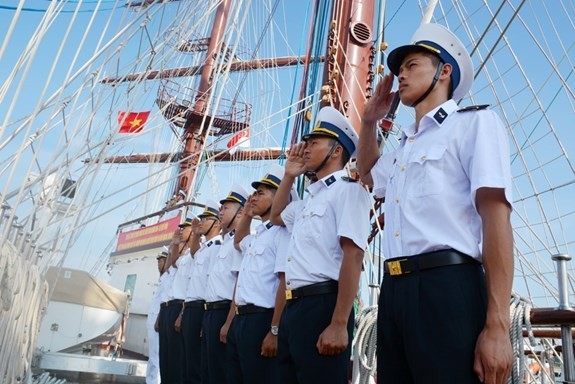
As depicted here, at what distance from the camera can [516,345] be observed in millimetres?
1447

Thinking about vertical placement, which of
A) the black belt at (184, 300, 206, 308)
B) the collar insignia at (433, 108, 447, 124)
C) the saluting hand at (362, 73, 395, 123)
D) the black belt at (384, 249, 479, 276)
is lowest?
the black belt at (384, 249, 479, 276)

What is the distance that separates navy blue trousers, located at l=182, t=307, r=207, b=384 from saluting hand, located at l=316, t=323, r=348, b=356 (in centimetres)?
200

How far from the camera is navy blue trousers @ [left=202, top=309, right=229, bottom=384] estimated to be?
10.1 ft

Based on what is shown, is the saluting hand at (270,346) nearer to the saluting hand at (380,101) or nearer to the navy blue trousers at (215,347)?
the navy blue trousers at (215,347)

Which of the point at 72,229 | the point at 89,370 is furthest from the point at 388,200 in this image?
the point at 89,370

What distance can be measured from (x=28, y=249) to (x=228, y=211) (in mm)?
1410

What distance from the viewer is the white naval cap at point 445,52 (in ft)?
5.13

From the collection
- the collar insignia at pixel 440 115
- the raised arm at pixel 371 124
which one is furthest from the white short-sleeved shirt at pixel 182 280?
the collar insignia at pixel 440 115

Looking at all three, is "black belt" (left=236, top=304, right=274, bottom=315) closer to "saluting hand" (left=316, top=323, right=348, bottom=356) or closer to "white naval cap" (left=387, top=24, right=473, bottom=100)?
"saluting hand" (left=316, top=323, right=348, bottom=356)

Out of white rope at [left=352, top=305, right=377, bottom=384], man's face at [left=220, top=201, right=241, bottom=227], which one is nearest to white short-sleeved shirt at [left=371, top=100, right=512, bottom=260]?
white rope at [left=352, top=305, right=377, bottom=384]

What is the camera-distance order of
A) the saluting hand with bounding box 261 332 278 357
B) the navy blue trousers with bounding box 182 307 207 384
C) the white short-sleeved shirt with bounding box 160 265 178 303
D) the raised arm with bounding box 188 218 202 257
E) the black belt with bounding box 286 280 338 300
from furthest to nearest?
the white short-sleeved shirt with bounding box 160 265 178 303
the raised arm with bounding box 188 218 202 257
the navy blue trousers with bounding box 182 307 207 384
the saluting hand with bounding box 261 332 278 357
the black belt with bounding box 286 280 338 300

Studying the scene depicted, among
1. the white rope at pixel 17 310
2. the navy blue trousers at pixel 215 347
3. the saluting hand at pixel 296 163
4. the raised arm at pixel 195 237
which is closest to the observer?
the saluting hand at pixel 296 163

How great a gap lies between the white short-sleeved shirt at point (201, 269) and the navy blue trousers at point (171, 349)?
18.0 inches

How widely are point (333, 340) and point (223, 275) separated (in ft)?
5.86
